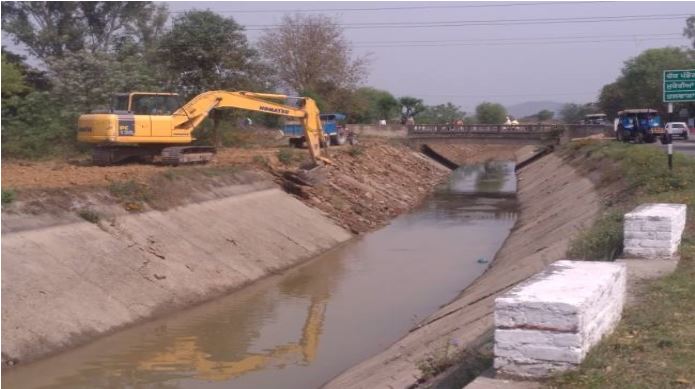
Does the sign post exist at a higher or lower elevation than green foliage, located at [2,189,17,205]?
higher

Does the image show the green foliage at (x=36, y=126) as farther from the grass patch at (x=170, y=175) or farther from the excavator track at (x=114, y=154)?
the grass patch at (x=170, y=175)

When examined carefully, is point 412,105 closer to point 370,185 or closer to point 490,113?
point 490,113

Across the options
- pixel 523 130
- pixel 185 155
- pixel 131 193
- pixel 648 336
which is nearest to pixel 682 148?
pixel 523 130

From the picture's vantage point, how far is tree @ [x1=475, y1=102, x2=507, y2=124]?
128m

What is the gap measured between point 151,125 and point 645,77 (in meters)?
55.4

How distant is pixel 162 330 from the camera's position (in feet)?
56.8

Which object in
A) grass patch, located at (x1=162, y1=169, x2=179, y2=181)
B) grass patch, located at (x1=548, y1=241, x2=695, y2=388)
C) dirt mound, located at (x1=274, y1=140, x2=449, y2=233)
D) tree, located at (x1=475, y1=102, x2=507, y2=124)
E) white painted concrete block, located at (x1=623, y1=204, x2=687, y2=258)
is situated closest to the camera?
grass patch, located at (x1=548, y1=241, x2=695, y2=388)

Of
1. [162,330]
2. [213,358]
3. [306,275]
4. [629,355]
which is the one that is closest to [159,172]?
[306,275]

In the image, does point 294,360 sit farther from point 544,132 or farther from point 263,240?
point 544,132

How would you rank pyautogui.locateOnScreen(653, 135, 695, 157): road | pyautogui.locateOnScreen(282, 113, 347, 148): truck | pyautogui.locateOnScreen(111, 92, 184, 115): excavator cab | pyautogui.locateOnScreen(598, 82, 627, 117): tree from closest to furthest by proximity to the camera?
1. pyautogui.locateOnScreen(111, 92, 184, 115): excavator cab
2. pyautogui.locateOnScreen(653, 135, 695, 157): road
3. pyautogui.locateOnScreen(282, 113, 347, 148): truck
4. pyautogui.locateOnScreen(598, 82, 627, 117): tree

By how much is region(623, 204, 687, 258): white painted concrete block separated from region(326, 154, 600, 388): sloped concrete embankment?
2.12 m

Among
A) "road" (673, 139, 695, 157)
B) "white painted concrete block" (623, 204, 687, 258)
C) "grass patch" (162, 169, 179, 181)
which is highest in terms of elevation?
"road" (673, 139, 695, 157)

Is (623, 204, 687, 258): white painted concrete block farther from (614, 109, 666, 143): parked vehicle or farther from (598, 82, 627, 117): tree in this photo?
(598, 82, 627, 117): tree

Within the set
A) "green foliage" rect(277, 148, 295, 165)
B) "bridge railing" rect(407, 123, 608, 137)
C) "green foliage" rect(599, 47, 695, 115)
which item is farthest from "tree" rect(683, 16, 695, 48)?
"green foliage" rect(277, 148, 295, 165)
